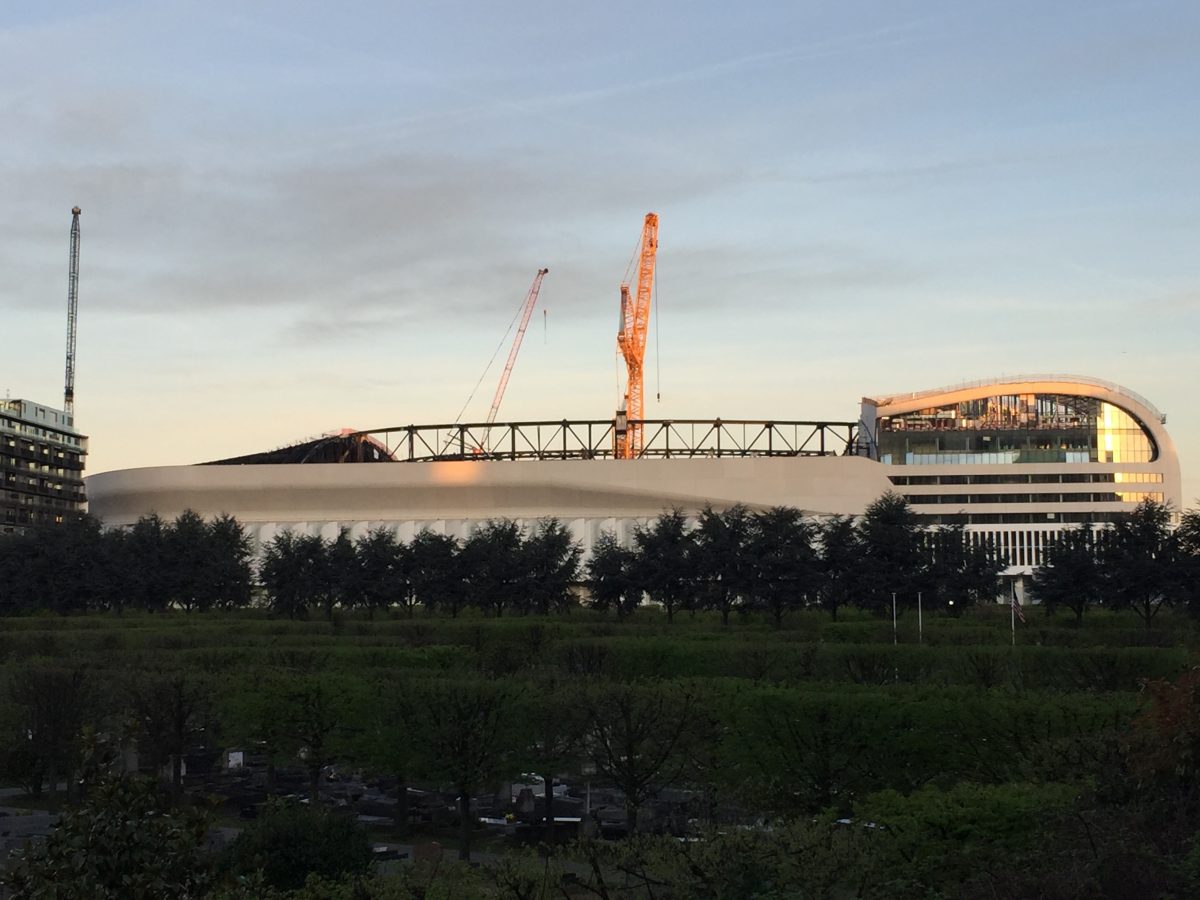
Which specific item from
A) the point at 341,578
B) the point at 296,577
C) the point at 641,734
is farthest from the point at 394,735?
the point at 296,577

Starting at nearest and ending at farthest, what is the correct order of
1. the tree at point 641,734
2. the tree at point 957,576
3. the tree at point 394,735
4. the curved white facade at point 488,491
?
the tree at point 641,734 → the tree at point 394,735 → the tree at point 957,576 → the curved white facade at point 488,491

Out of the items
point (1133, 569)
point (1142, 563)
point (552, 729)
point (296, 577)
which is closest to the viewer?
point (552, 729)

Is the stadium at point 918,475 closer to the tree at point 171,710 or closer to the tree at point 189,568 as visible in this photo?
the tree at point 189,568

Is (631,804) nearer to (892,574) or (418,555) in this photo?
A: (892,574)

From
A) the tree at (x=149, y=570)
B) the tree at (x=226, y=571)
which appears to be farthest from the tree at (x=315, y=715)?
the tree at (x=149, y=570)

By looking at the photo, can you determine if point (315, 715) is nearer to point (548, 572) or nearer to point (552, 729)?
point (552, 729)

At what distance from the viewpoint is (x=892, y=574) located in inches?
4200

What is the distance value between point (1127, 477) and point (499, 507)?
78235mm

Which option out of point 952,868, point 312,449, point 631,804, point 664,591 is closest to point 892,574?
point 664,591

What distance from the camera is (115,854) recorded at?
16938 millimetres

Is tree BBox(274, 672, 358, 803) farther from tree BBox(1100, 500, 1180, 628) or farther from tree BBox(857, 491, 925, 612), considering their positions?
tree BBox(1100, 500, 1180, 628)

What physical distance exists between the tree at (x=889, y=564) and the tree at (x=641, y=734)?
48.7m

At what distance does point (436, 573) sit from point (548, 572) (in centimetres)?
1027

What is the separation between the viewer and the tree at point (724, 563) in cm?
10838
